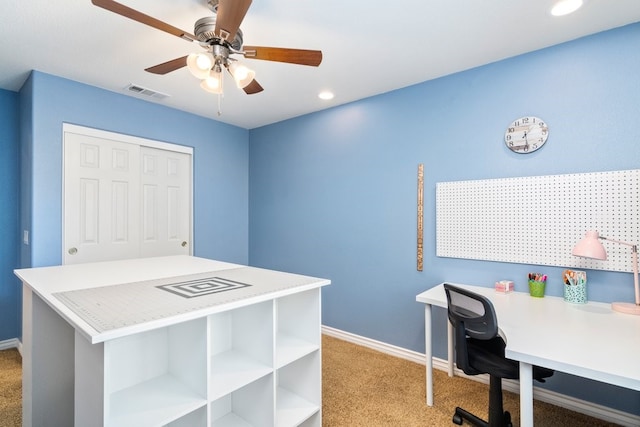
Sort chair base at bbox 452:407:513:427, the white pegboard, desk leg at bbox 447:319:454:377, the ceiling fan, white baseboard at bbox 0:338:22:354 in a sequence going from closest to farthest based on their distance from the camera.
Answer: the ceiling fan
chair base at bbox 452:407:513:427
the white pegboard
desk leg at bbox 447:319:454:377
white baseboard at bbox 0:338:22:354

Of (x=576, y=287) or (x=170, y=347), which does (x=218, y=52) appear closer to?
(x=170, y=347)

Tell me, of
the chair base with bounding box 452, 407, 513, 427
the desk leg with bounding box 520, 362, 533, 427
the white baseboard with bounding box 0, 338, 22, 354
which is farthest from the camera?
the white baseboard with bounding box 0, 338, 22, 354

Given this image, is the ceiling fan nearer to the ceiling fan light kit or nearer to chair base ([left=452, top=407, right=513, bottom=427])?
the ceiling fan light kit

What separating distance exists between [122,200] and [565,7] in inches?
146

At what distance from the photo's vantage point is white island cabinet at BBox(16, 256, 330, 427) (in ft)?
3.41

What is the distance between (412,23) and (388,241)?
1.73 meters

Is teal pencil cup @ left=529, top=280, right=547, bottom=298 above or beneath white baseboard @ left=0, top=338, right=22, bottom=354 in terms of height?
above

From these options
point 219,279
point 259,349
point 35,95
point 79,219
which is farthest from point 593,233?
point 35,95

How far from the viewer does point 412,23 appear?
1.85 m

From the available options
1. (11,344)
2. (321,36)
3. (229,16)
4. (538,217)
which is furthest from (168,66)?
(11,344)

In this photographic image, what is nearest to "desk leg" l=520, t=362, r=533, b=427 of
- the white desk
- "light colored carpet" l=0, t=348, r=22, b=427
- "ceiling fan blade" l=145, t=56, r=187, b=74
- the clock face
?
the white desk

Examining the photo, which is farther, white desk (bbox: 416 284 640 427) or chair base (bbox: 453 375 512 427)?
chair base (bbox: 453 375 512 427)

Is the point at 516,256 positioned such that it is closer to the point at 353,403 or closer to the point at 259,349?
the point at 353,403

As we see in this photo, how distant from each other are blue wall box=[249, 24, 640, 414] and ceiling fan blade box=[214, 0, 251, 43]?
5.81 ft
